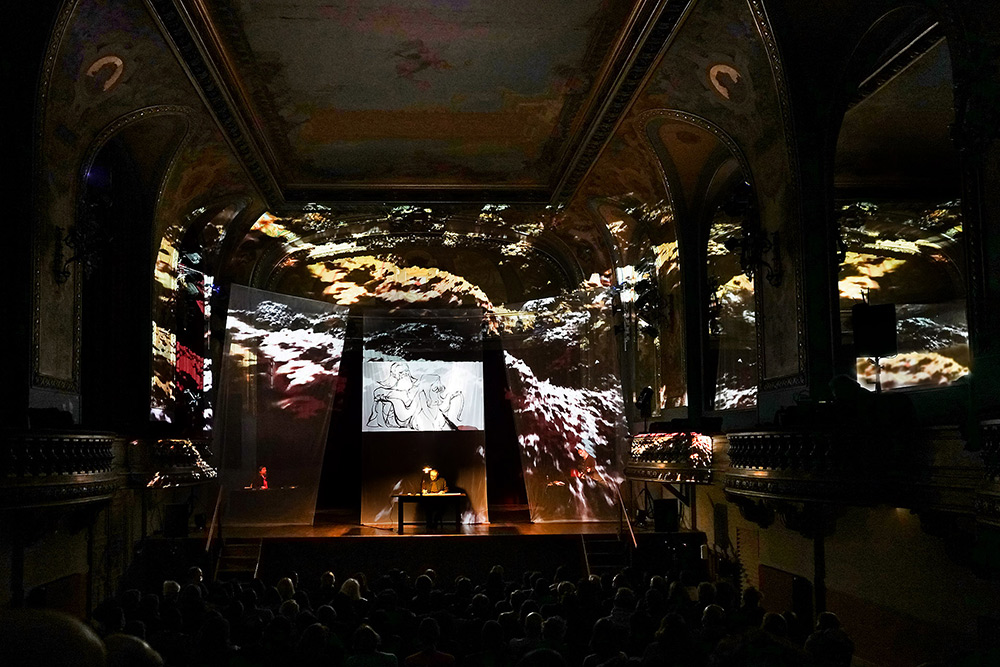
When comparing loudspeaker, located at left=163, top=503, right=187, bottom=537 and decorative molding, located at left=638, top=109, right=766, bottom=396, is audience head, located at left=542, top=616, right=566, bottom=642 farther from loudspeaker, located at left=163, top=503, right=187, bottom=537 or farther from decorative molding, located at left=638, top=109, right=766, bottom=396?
loudspeaker, located at left=163, top=503, right=187, bottom=537

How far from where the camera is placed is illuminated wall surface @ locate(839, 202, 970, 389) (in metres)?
11.8

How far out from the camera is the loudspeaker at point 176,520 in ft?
37.7

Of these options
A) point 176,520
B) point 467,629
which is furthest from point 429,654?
point 176,520

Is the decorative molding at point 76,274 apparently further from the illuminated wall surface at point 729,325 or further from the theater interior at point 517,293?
the illuminated wall surface at point 729,325

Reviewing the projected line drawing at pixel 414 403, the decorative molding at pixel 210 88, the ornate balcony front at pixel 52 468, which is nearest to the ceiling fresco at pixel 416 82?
the decorative molding at pixel 210 88

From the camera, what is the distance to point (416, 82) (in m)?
10.3

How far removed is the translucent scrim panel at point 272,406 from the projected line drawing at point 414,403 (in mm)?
1550

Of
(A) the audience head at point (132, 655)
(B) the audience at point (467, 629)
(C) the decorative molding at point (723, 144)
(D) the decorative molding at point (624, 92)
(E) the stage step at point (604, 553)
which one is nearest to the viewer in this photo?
(A) the audience head at point (132, 655)

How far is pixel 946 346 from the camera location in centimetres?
1172

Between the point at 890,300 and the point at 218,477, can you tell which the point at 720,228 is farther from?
the point at 218,477

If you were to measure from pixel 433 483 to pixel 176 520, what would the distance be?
5066 millimetres

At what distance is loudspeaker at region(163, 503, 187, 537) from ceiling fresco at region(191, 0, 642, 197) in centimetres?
455

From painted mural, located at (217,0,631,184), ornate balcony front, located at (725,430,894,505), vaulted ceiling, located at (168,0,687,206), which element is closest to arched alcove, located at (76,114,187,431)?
vaulted ceiling, located at (168,0,687,206)

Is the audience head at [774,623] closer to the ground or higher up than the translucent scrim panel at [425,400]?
closer to the ground
